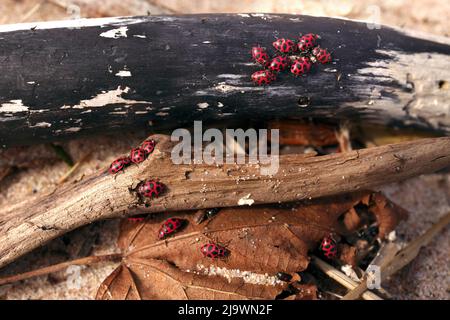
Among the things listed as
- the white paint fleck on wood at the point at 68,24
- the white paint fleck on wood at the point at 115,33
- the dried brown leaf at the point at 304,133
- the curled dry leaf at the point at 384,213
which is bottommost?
the curled dry leaf at the point at 384,213

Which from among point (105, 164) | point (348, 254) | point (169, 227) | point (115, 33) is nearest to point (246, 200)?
point (169, 227)

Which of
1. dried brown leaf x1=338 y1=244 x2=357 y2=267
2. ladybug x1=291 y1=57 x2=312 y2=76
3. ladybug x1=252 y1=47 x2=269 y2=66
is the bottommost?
dried brown leaf x1=338 y1=244 x2=357 y2=267

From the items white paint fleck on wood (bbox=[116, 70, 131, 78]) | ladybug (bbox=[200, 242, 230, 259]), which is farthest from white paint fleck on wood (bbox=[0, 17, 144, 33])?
ladybug (bbox=[200, 242, 230, 259])

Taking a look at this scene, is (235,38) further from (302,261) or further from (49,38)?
(302,261)

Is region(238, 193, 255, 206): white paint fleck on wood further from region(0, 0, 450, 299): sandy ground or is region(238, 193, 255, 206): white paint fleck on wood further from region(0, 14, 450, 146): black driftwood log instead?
region(0, 0, 450, 299): sandy ground

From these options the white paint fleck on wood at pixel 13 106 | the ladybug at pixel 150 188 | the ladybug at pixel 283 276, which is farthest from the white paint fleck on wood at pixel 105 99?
the ladybug at pixel 283 276

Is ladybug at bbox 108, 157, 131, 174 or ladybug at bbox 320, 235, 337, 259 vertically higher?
ladybug at bbox 108, 157, 131, 174

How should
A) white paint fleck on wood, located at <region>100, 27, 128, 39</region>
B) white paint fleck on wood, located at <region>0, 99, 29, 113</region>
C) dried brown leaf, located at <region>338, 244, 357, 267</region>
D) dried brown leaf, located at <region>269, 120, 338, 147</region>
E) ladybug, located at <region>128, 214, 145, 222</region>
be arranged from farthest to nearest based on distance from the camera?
1. dried brown leaf, located at <region>269, 120, 338, 147</region>
2. dried brown leaf, located at <region>338, 244, 357, 267</region>
3. ladybug, located at <region>128, 214, 145, 222</region>
4. white paint fleck on wood, located at <region>100, 27, 128, 39</region>
5. white paint fleck on wood, located at <region>0, 99, 29, 113</region>

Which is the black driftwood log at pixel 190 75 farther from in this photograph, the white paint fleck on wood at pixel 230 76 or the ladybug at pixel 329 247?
the ladybug at pixel 329 247
